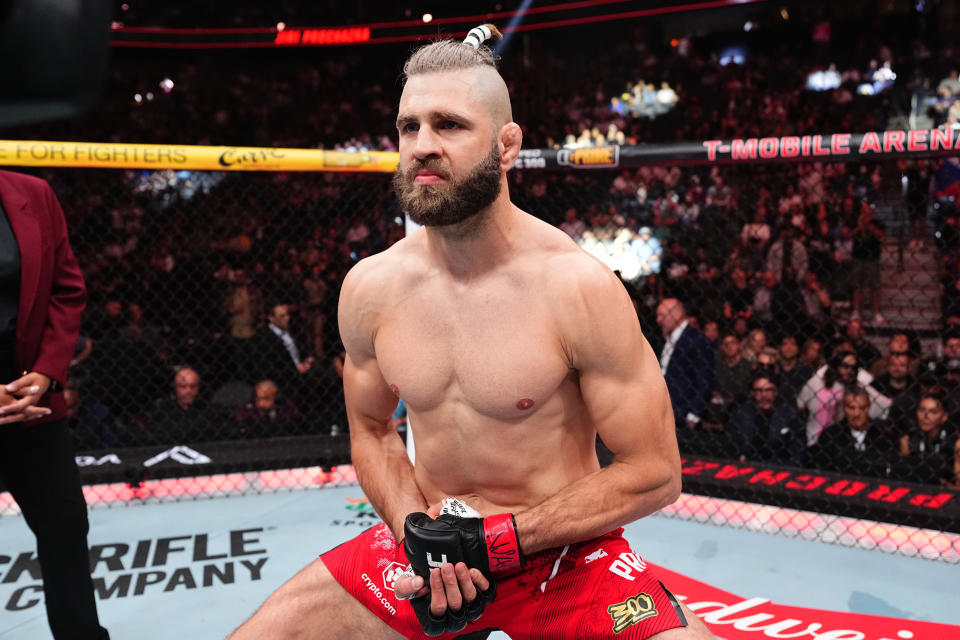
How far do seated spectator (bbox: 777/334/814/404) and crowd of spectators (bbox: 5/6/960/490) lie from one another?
0.01m

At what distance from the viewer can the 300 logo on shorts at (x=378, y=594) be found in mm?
1698

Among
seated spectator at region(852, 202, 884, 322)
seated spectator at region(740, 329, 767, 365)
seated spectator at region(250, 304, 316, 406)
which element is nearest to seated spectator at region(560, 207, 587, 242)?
seated spectator at region(852, 202, 884, 322)

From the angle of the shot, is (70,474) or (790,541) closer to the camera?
(70,474)

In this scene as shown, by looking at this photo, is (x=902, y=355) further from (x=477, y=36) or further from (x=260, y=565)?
(x=477, y=36)

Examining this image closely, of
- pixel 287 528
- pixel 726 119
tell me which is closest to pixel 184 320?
pixel 287 528

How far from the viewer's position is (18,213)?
1997 millimetres

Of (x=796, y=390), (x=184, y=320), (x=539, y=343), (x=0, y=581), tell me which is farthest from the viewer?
(x=184, y=320)

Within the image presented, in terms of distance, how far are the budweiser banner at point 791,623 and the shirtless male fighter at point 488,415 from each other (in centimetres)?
112

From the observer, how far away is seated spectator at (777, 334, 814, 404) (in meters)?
4.47

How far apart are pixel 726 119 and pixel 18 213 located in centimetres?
921

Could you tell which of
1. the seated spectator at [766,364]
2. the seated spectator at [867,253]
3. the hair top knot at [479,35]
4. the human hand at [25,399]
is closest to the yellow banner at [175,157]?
the human hand at [25,399]

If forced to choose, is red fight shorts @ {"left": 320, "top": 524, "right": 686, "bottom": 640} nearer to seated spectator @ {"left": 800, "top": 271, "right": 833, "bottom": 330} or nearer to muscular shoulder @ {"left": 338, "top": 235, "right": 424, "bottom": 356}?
muscular shoulder @ {"left": 338, "top": 235, "right": 424, "bottom": 356}

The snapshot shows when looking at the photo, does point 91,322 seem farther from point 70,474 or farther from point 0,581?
point 70,474

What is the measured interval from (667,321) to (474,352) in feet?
10.7
